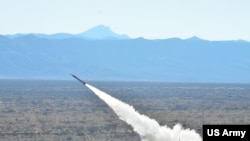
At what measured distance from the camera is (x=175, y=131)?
62.1 meters

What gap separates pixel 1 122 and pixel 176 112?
43708mm

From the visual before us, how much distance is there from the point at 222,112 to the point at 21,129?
58.8 meters

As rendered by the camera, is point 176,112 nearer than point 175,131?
No

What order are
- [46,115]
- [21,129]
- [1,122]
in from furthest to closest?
1. [46,115]
2. [1,122]
3. [21,129]

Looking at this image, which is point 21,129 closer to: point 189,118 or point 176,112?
point 189,118

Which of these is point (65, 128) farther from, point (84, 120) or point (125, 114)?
point (125, 114)

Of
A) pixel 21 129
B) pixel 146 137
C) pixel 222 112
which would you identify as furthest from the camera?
pixel 222 112

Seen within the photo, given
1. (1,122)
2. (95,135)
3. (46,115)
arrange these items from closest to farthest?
(95,135) < (1,122) < (46,115)

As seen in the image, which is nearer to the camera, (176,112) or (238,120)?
(238,120)

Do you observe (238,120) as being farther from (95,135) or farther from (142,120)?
(142,120)

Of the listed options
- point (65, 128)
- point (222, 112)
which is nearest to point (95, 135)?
point (65, 128)

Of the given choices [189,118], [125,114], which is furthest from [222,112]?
[125,114]

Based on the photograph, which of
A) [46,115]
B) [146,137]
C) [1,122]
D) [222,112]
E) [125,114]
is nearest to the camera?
[146,137]

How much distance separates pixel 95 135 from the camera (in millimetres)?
98438
